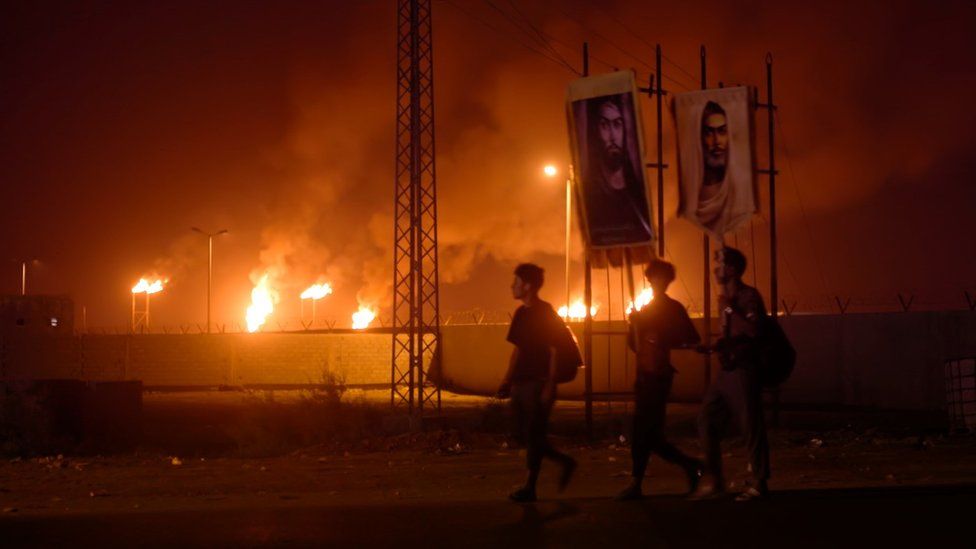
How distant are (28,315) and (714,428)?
52222 millimetres

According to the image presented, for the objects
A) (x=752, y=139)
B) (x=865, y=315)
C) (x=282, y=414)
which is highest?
(x=752, y=139)

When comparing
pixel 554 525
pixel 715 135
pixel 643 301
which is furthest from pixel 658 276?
pixel 643 301

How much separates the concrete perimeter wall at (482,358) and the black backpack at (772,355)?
703cm

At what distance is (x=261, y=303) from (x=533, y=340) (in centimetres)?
5941

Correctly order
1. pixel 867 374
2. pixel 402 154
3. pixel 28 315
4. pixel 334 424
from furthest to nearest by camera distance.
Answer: pixel 28 315, pixel 867 374, pixel 402 154, pixel 334 424

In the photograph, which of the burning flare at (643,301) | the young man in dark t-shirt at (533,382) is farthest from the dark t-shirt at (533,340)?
the burning flare at (643,301)

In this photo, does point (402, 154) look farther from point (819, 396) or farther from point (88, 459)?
point (819, 396)

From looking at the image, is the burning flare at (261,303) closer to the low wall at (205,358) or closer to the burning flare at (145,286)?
the burning flare at (145,286)

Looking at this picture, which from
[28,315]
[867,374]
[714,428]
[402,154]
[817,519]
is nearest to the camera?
[817,519]

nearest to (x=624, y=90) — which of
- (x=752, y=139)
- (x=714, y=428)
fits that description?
(x=752, y=139)

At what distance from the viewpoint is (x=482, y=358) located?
35.9 metres

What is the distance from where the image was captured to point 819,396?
26.6 meters

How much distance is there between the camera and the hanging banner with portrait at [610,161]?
46.1 ft

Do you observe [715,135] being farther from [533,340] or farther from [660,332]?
[533,340]
